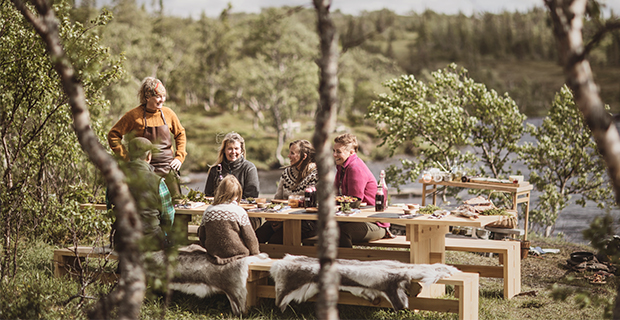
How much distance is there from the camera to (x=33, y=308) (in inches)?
130

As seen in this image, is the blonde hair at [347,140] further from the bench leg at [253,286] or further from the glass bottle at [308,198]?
the bench leg at [253,286]

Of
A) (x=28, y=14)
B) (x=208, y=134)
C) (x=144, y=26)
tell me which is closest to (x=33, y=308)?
(x=28, y=14)

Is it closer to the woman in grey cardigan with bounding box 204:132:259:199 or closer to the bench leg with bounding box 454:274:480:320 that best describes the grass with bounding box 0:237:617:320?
the bench leg with bounding box 454:274:480:320

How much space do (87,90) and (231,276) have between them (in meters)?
2.25

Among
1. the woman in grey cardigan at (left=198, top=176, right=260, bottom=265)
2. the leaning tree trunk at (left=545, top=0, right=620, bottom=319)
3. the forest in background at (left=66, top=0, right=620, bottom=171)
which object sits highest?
the forest in background at (left=66, top=0, right=620, bottom=171)

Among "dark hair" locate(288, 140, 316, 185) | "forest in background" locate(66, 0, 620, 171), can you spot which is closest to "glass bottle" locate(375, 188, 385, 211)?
"dark hair" locate(288, 140, 316, 185)

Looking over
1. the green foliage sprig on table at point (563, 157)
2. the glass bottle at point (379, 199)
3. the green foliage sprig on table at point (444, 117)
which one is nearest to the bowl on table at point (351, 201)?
the glass bottle at point (379, 199)

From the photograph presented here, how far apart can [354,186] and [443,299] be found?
1385 millimetres

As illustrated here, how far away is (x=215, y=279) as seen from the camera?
4305 millimetres

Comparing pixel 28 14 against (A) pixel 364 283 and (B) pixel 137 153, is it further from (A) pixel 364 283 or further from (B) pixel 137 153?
(A) pixel 364 283

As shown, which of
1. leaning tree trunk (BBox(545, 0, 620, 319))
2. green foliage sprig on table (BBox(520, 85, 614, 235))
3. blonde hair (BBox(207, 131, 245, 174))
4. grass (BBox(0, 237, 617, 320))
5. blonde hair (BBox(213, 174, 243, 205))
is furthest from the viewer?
green foliage sprig on table (BBox(520, 85, 614, 235))

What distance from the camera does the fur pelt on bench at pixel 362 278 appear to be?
393cm

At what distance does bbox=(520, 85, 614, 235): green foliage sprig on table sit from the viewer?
920 centimetres

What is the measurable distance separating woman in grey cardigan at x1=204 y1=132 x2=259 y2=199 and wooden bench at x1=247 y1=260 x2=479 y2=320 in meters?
1.50
